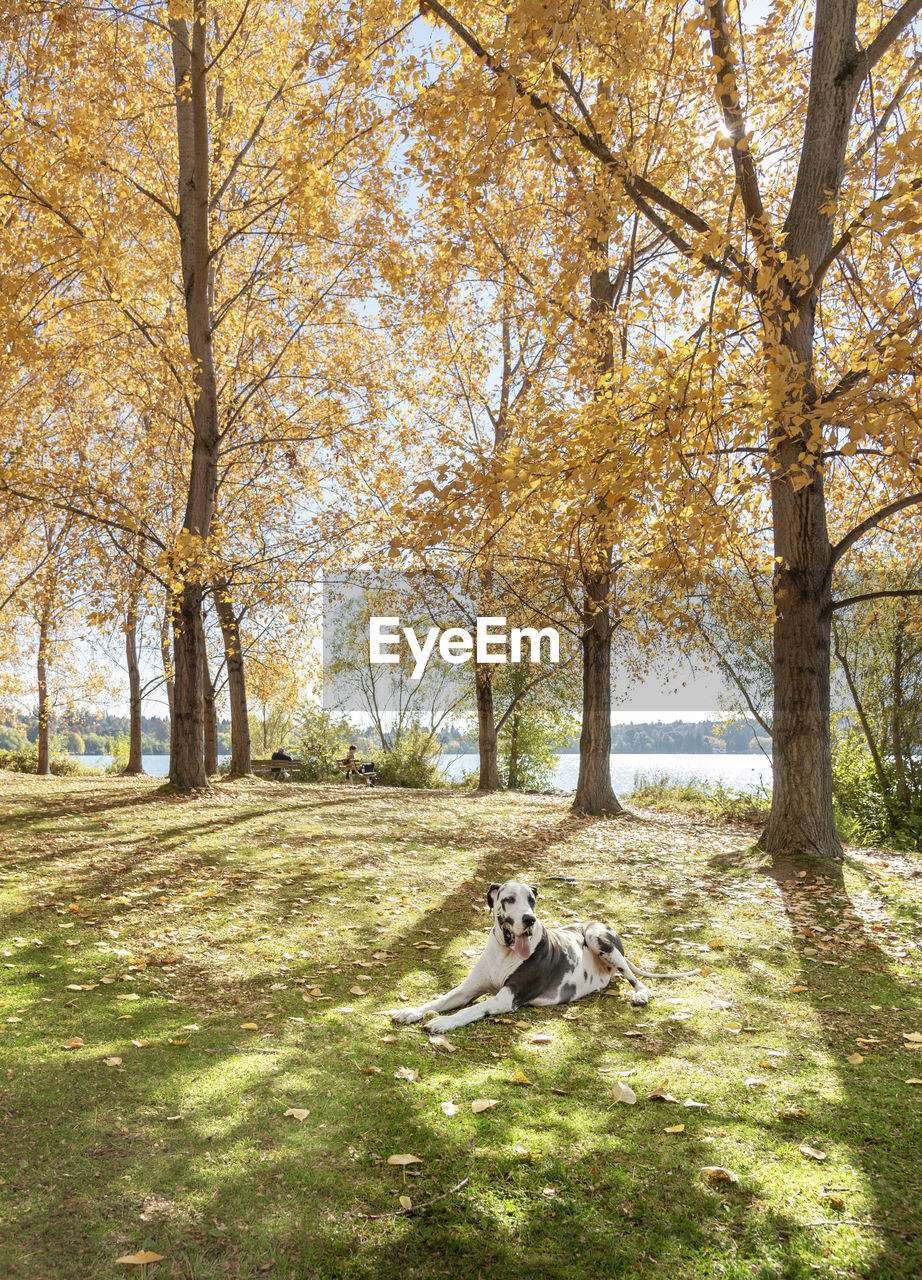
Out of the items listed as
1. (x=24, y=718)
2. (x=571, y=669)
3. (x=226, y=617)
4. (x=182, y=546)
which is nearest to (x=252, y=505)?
(x=226, y=617)

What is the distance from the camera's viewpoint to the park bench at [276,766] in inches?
925

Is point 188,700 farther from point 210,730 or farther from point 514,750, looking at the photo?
point 514,750

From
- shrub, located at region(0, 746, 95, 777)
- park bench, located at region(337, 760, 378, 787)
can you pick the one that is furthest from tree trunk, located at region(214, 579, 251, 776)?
shrub, located at region(0, 746, 95, 777)

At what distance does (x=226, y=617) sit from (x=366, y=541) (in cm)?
448

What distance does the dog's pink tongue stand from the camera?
4438 millimetres

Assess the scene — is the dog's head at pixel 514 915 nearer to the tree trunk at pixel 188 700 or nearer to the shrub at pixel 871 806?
the shrub at pixel 871 806

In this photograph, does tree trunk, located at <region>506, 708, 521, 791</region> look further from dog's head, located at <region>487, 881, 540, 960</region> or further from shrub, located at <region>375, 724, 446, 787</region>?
dog's head, located at <region>487, 881, 540, 960</region>

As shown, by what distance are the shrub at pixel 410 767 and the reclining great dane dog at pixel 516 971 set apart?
61.3 feet

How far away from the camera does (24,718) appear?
34219 millimetres

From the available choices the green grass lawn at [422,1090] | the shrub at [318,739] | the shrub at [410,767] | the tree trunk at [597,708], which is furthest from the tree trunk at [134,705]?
the green grass lawn at [422,1090]

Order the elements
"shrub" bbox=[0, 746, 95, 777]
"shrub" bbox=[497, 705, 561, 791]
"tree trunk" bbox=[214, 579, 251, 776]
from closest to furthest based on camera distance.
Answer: "tree trunk" bbox=[214, 579, 251, 776]
"shrub" bbox=[0, 746, 95, 777]
"shrub" bbox=[497, 705, 561, 791]

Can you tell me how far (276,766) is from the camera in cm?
2373

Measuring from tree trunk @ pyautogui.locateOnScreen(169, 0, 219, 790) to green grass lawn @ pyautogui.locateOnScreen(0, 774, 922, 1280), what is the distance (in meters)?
6.19

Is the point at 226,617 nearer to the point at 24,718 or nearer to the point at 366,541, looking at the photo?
the point at 366,541
